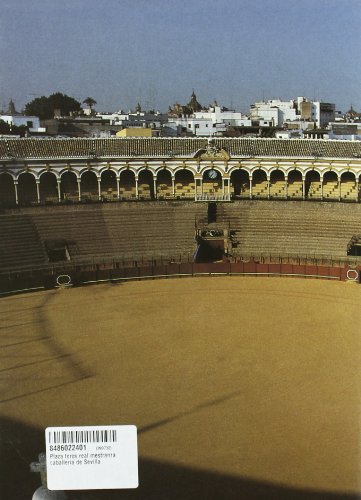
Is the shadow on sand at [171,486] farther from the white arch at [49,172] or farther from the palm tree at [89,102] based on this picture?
the palm tree at [89,102]

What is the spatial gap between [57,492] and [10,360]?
1453 centimetres

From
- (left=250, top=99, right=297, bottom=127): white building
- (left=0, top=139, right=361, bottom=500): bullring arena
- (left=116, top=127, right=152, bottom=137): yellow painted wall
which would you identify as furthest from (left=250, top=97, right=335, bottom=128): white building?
(left=0, top=139, right=361, bottom=500): bullring arena

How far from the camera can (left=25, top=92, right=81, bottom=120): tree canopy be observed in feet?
290

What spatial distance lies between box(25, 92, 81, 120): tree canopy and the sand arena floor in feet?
195

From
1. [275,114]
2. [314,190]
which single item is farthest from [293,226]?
[275,114]

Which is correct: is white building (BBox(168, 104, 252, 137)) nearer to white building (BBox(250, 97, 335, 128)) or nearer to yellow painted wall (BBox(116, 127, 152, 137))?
white building (BBox(250, 97, 335, 128))

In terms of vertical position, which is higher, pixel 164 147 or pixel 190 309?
pixel 164 147

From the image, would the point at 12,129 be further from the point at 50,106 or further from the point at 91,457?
the point at 91,457

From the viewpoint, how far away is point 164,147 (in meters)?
49.3

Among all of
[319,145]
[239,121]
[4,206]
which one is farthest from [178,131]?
[4,206]

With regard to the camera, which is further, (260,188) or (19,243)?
(260,188)

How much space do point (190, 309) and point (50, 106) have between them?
Answer: 68673 mm

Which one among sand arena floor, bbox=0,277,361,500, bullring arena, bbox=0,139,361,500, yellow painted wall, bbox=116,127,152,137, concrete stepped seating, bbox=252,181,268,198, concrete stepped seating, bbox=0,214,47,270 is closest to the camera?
sand arena floor, bbox=0,277,361,500

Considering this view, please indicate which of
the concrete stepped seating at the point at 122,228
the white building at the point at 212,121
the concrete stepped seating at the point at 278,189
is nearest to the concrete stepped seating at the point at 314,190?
the concrete stepped seating at the point at 278,189
